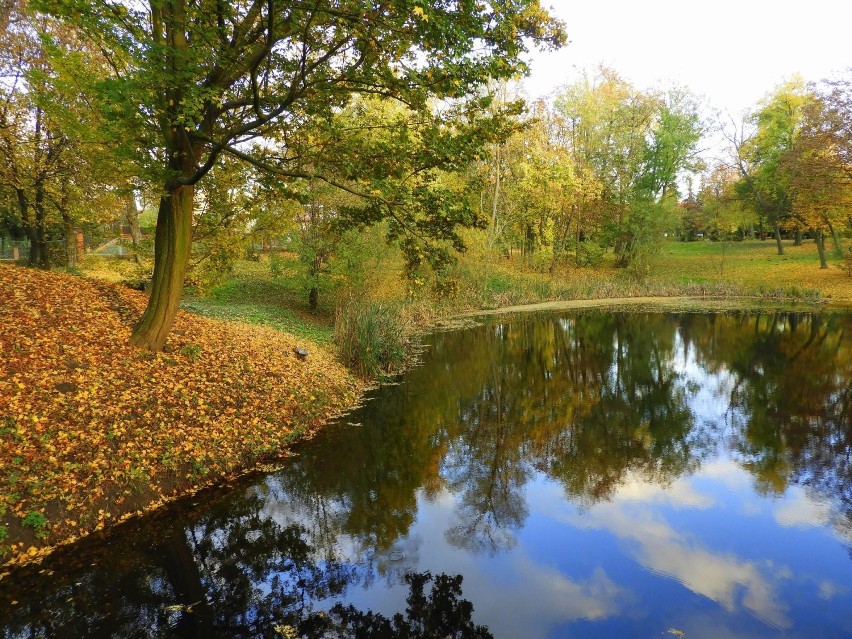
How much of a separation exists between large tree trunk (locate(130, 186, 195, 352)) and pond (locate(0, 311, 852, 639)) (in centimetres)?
360

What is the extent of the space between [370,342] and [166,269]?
5.71 metres

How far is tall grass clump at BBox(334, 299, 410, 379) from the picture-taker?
531 inches

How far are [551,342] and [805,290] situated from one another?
19770 mm

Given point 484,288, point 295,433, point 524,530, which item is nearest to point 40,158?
point 295,433

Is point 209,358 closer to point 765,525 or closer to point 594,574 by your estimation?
point 594,574

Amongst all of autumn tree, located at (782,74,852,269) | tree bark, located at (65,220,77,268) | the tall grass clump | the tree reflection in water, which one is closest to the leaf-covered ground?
the tree reflection in water

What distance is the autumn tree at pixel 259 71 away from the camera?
6.55 metres

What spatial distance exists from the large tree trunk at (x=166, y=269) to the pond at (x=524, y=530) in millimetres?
3603

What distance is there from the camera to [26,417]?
20.9 feet

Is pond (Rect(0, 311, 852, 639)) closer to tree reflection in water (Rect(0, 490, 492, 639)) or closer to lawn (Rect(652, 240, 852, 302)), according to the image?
tree reflection in water (Rect(0, 490, 492, 639))

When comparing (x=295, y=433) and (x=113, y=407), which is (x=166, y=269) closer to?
(x=113, y=407)

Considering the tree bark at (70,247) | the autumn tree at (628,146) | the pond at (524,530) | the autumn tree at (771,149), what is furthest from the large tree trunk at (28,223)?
the autumn tree at (771,149)

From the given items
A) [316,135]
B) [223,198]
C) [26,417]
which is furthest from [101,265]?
[26,417]

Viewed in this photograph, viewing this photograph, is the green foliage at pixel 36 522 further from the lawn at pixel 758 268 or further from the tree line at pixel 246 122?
the lawn at pixel 758 268
